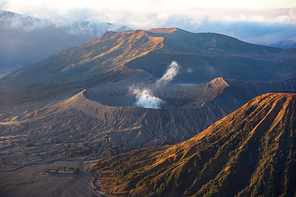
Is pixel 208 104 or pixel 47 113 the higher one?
pixel 208 104

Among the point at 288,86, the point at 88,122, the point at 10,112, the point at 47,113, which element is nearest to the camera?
the point at 88,122

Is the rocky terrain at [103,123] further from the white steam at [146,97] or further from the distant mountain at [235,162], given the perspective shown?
the distant mountain at [235,162]

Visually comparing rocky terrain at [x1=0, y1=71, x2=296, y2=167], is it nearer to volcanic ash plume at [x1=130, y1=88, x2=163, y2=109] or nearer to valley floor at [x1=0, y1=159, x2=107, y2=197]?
volcanic ash plume at [x1=130, y1=88, x2=163, y2=109]

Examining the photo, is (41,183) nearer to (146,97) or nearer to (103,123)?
(103,123)

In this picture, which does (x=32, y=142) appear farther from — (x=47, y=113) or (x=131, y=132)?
(x=131, y=132)

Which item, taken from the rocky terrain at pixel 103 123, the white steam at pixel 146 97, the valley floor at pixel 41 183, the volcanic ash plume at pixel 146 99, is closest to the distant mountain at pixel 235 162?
the valley floor at pixel 41 183

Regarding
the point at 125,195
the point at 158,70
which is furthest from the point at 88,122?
the point at 158,70
